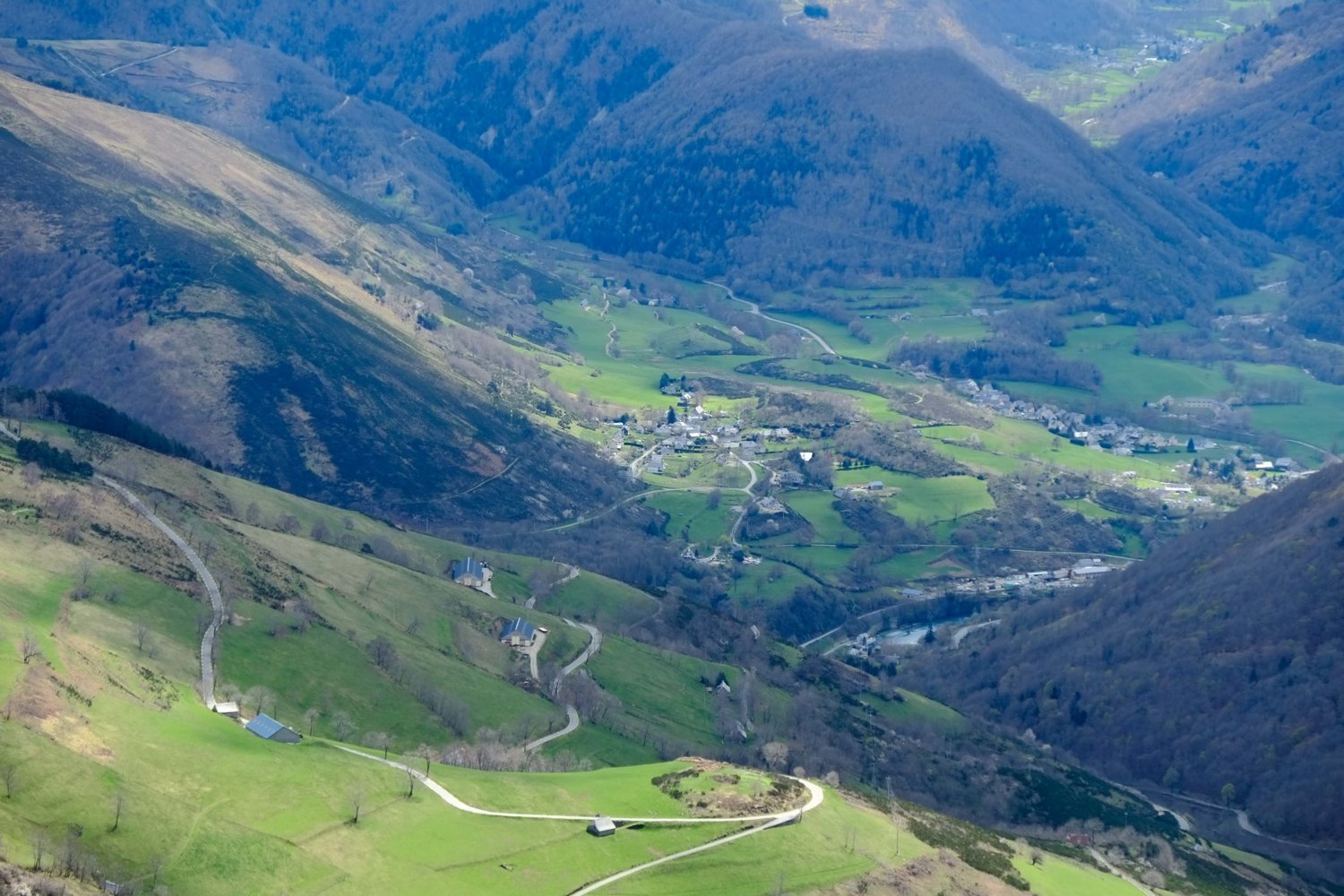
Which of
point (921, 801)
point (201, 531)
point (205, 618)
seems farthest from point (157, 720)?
point (921, 801)

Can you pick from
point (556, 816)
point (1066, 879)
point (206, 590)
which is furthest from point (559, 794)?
point (206, 590)

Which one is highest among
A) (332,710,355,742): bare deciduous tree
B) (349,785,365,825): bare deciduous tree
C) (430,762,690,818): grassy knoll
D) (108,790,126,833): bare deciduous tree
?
(430,762,690,818): grassy knoll

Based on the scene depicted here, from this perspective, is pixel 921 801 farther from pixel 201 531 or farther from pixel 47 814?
pixel 47 814

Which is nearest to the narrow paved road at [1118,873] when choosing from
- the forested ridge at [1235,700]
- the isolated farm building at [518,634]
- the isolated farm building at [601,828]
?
the forested ridge at [1235,700]

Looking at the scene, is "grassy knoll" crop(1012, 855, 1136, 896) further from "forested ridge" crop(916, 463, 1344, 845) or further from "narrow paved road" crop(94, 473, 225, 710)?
"narrow paved road" crop(94, 473, 225, 710)

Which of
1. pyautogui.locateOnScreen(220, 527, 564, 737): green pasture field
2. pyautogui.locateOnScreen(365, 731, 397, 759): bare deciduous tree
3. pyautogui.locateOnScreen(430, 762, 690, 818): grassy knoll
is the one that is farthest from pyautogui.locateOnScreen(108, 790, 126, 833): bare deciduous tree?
pyautogui.locateOnScreen(220, 527, 564, 737): green pasture field
